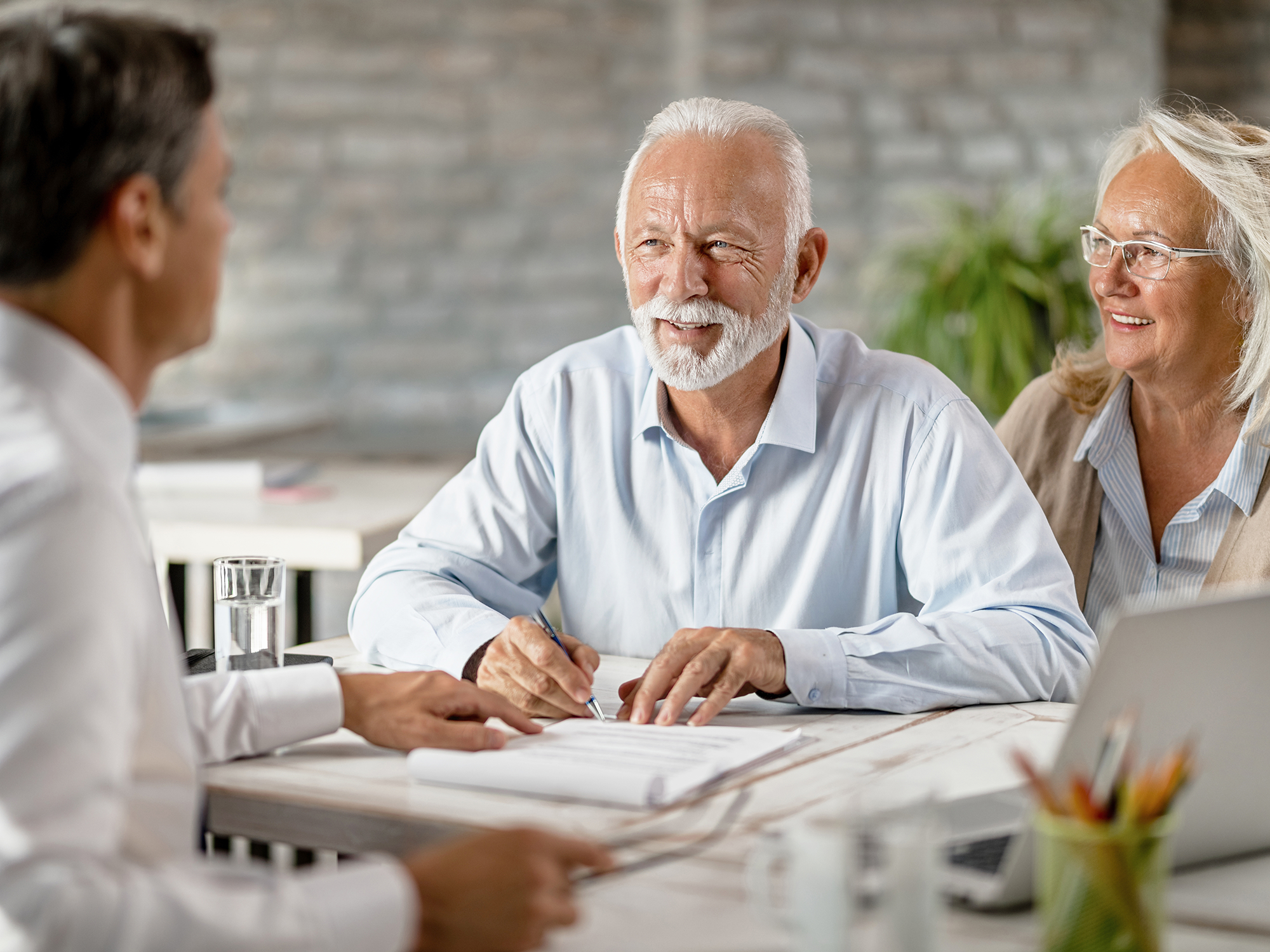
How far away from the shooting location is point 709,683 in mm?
1458

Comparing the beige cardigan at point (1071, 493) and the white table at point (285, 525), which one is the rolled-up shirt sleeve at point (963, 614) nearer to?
the beige cardigan at point (1071, 493)

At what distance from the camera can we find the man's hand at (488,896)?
879 millimetres

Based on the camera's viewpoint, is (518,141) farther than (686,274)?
Yes

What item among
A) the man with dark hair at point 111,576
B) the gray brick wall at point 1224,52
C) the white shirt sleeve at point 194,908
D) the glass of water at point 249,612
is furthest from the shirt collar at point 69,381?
the gray brick wall at point 1224,52

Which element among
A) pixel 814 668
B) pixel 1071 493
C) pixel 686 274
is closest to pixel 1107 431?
pixel 1071 493

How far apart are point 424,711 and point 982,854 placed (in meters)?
0.59

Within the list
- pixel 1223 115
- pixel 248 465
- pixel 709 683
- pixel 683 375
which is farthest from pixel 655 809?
pixel 248 465

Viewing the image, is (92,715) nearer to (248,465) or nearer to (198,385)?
(248,465)

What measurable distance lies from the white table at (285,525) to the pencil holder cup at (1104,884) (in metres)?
2.11

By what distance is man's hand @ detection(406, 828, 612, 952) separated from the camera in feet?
2.88

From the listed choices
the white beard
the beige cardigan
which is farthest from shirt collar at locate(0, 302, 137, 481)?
the beige cardigan

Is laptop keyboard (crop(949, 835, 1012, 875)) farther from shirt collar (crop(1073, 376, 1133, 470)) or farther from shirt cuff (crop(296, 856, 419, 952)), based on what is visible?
shirt collar (crop(1073, 376, 1133, 470))

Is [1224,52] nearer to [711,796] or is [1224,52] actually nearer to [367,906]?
[711,796]

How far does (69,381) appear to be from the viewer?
0.88 m
